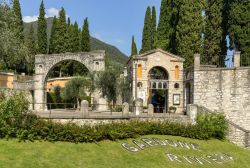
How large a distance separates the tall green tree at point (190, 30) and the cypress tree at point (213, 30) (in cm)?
87

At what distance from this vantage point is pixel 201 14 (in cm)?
4169

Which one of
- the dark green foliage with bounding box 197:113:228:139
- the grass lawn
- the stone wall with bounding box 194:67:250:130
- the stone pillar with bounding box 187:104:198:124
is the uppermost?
the stone wall with bounding box 194:67:250:130

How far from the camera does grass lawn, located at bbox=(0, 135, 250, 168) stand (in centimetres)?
2284

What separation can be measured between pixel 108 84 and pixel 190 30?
10428 millimetres

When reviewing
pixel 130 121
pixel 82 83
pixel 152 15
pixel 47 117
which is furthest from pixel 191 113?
pixel 152 15

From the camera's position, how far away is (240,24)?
39688mm

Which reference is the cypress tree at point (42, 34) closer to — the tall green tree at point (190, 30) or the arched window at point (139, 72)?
the arched window at point (139, 72)

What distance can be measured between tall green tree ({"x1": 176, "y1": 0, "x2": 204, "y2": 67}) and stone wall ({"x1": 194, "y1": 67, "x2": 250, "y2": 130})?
665 cm

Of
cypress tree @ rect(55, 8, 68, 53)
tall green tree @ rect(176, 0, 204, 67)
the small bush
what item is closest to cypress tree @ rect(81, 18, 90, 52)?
cypress tree @ rect(55, 8, 68, 53)

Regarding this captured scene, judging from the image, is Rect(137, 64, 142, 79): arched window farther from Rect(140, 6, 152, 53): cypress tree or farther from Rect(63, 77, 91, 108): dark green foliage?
Rect(140, 6, 152, 53): cypress tree

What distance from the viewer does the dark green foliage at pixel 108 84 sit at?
138ft

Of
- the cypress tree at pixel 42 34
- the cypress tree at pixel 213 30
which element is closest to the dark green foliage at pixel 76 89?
the cypress tree at pixel 213 30

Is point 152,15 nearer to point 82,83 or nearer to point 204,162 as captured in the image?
point 82,83

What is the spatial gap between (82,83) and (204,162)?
25398 mm
